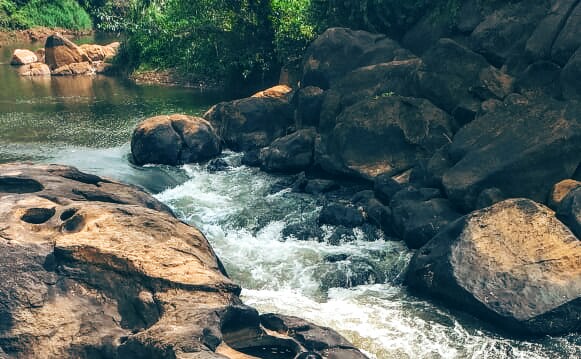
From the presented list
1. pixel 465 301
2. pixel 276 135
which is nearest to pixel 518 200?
pixel 465 301

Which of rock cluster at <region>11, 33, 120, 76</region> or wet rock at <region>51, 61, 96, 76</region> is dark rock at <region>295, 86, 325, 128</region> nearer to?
rock cluster at <region>11, 33, 120, 76</region>

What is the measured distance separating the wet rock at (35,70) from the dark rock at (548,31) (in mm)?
32408

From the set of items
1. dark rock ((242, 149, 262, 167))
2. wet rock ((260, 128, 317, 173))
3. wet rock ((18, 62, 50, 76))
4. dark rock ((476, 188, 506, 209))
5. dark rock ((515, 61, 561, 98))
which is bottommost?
wet rock ((18, 62, 50, 76))

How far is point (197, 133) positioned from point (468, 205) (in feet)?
35.3

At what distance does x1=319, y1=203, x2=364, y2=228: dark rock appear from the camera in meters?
16.1

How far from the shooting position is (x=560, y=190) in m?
14.1

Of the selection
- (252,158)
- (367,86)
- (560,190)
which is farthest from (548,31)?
(252,158)

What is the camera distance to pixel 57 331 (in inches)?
363

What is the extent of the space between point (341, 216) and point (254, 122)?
27.9 ft

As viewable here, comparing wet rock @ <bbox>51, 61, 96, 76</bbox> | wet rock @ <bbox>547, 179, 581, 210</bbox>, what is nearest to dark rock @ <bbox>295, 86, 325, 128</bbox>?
wet rock @ <bbox>547, 179, 581, 210</bbox>

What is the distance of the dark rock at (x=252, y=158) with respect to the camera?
71.2ft

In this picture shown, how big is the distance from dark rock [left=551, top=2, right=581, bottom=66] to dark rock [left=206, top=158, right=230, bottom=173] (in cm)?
1048

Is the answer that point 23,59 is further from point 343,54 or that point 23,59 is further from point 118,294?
point 118,294

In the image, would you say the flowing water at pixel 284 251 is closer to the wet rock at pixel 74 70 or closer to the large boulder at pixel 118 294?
the large boulder at pixel 118 294
